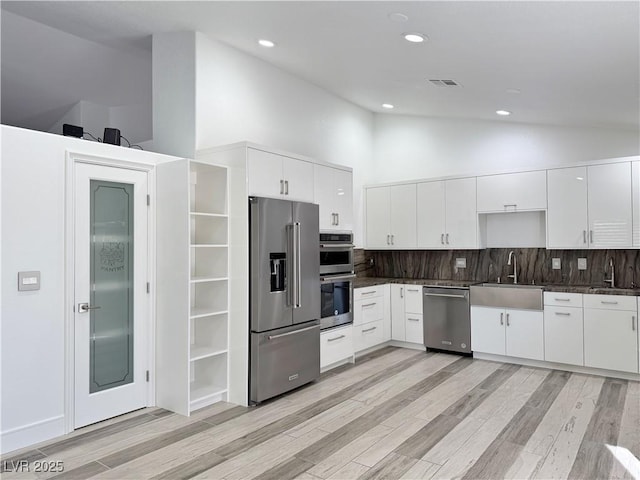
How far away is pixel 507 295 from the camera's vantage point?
5.14 metres

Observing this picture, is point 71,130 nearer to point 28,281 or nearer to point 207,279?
point 28,281

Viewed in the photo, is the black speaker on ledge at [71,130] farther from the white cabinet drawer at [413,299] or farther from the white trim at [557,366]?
the white trim at [557,366]

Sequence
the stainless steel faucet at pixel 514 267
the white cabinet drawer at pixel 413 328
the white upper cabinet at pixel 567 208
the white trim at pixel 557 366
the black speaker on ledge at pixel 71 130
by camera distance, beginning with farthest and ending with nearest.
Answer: the white cabinet drawer at pixel 413 328, the stainless steel faucet at pixel 514 267, the white upper cabinet at pixel 567 208, the white trim at pixel 557 366, the black speaker on ledge at pixel 71 130

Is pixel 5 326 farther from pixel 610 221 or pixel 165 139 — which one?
pixel 610 221

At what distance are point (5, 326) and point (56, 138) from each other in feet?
4.41

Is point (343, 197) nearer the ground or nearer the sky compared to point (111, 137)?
nearer the ground

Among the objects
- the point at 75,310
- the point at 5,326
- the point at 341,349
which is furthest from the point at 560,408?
the point at 5,326

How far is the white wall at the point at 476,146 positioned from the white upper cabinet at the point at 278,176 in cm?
235

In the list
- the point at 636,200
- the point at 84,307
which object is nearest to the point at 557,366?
the point at 636,200

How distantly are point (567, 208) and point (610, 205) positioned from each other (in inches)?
15.7

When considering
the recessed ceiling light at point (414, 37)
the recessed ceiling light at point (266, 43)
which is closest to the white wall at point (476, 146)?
the recessed ceiling light at point (414, 37)

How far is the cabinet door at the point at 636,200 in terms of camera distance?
4.62 m

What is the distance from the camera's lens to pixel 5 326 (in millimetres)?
3014

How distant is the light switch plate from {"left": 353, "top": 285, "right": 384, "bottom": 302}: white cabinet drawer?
3.21 m
